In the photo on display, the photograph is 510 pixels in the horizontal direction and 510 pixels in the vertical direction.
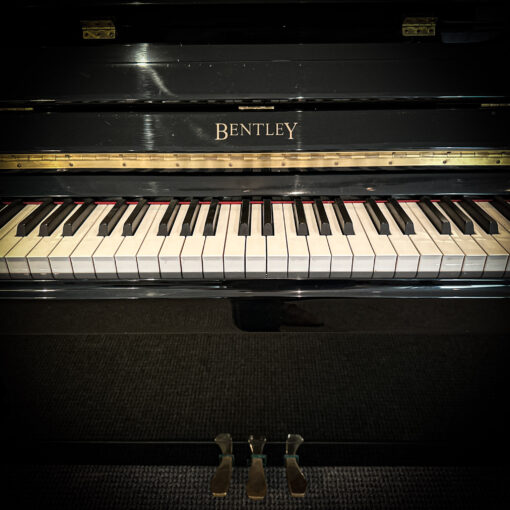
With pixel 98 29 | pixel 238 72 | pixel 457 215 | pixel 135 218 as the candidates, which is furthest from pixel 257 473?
pixel 98 29

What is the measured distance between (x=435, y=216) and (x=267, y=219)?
18.4 inches

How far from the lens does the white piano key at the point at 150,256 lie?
1057 mm

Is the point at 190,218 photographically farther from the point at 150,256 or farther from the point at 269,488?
the point at 269,488

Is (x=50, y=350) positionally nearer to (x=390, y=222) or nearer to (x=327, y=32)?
(x=390, y=222)

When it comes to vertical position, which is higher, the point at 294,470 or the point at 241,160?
the point at 241,160

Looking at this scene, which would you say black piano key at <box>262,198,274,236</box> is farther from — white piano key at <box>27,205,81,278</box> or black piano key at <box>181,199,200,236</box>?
white piano key at <box>27,205,81,278</box>

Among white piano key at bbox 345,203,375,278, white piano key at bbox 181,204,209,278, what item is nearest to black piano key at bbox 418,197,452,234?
white piano key at bbox 345,203,375,278

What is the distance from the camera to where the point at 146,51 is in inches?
46.8

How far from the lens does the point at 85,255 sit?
106 centimetres

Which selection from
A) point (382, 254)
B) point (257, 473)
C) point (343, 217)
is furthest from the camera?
point (257, 473)

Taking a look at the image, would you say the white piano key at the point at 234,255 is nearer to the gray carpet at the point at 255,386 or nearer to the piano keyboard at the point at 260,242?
the piano keyboard at the point at 260,242

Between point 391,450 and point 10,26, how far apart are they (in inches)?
77.1

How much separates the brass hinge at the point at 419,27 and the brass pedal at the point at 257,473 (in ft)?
4.68

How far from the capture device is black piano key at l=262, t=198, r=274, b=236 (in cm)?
111
